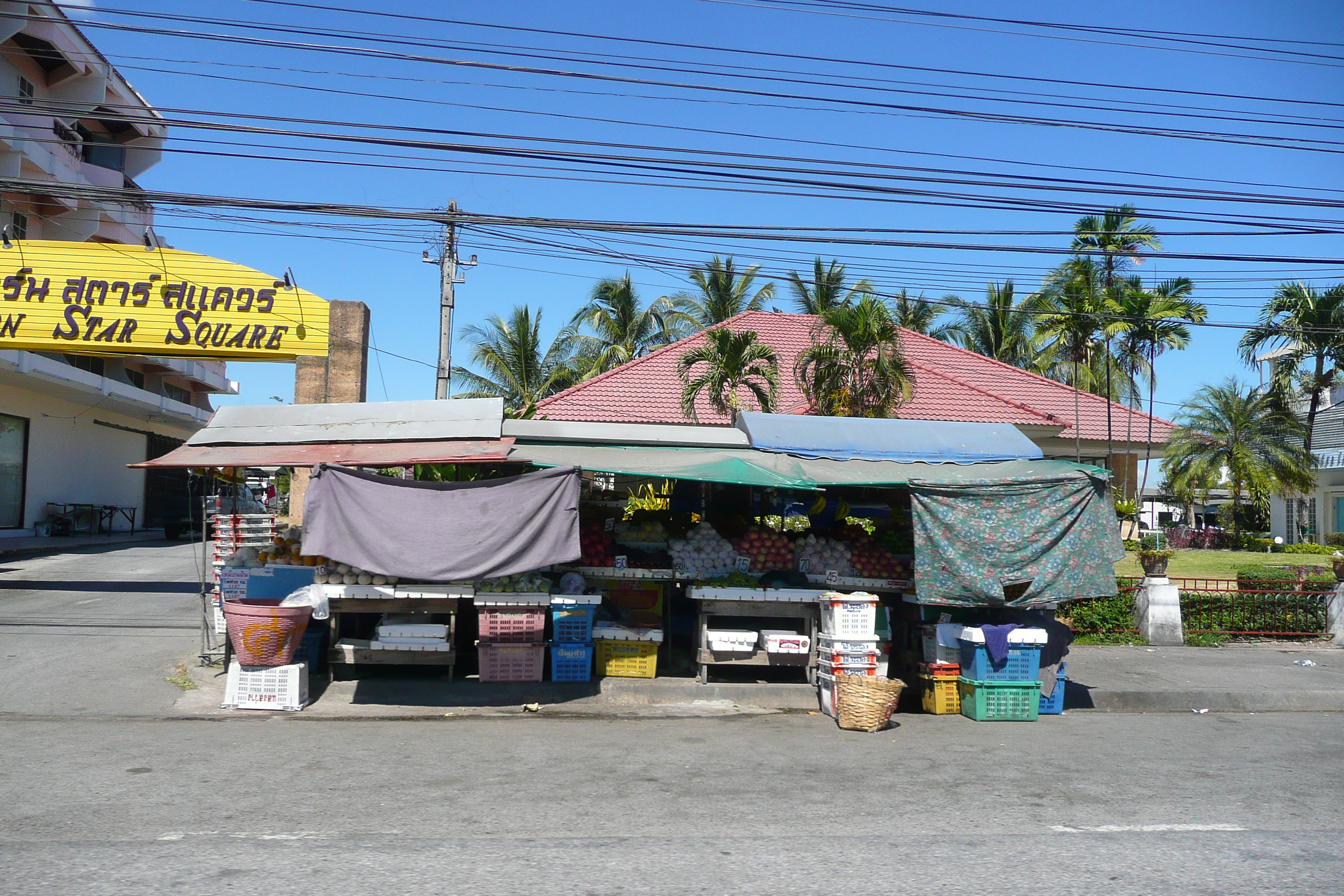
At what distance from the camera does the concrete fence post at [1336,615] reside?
15031mm

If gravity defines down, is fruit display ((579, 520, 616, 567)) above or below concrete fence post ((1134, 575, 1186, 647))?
above

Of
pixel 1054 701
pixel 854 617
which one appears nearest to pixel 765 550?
pixel 854 617

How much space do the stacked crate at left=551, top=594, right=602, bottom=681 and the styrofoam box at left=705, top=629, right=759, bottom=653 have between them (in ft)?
4.30

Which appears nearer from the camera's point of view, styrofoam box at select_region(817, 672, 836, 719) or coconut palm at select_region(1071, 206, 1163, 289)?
styrofoam box at select_region(817, 672, 836, 719)

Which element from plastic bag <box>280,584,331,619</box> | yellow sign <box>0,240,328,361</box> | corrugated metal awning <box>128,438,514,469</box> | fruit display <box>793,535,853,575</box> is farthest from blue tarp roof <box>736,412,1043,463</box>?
yellow sign <box>0,240,328,361</box>

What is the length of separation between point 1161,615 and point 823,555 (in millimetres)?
6917

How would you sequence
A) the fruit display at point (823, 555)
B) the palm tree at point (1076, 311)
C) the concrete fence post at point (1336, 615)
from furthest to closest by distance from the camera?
the palm tree at point (1076, 311)
the concrete fence post at point (1336, 615)
the fruit display at point (823, 555)

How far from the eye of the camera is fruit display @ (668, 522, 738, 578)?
416 inches

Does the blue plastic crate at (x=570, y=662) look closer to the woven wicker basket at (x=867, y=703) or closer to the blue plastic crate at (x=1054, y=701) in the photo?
the woven wicker basket at (x=867, y=703)

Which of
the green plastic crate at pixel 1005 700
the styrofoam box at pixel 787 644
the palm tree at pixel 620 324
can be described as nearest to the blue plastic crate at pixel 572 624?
the styrofoam box at pixel 787 644

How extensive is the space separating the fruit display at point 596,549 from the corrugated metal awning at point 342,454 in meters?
1.32

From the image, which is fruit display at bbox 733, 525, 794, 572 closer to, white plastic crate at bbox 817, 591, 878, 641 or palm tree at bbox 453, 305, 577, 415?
white plastic crate at bbox 817, 591, 878, 641

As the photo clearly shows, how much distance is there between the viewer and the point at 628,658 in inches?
414

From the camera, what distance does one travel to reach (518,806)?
20.1 feet
